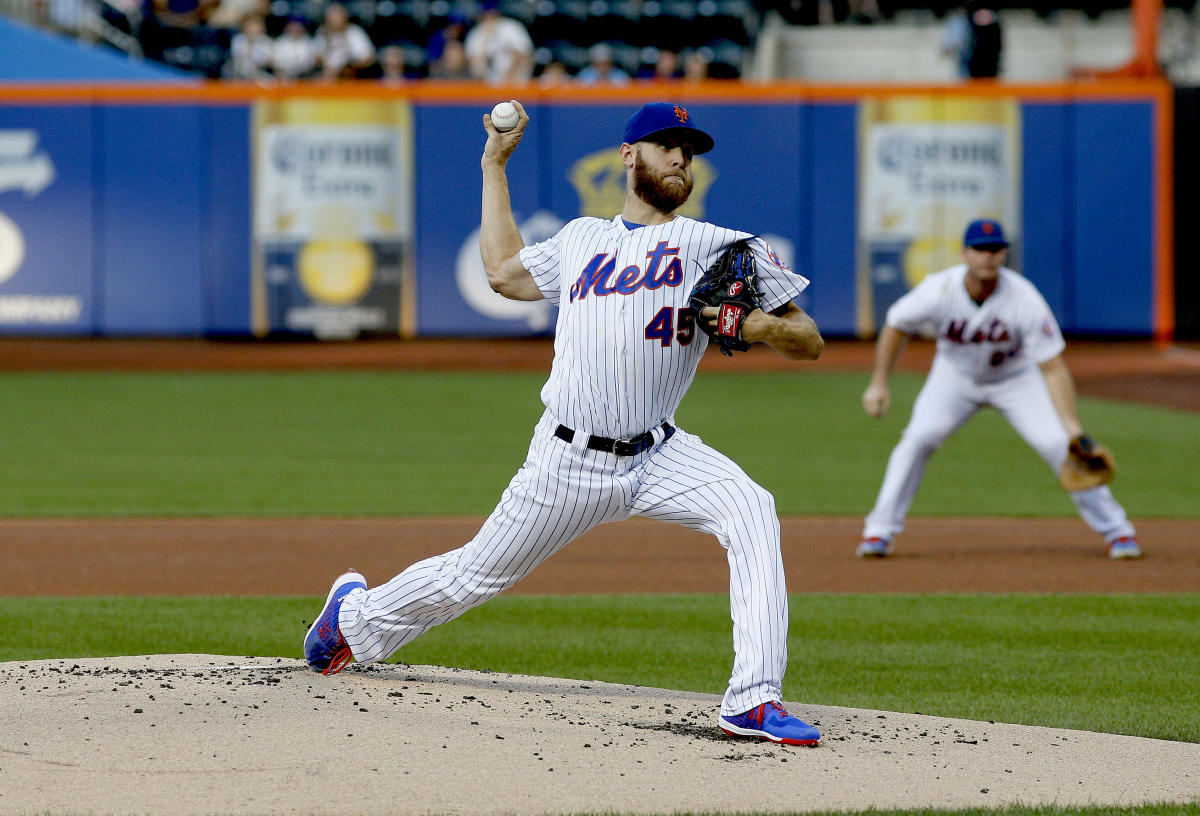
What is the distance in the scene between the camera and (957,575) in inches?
321

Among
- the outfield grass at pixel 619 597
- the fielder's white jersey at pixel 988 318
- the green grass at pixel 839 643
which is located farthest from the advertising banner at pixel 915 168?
the green grass at pixel 839 643

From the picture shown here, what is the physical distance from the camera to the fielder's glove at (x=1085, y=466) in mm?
7883

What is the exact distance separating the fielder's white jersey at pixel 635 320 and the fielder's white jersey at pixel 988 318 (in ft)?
12.1

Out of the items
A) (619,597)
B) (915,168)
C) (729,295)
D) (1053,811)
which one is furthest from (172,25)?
(1053,811)

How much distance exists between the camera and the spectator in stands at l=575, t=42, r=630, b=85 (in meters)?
22.2

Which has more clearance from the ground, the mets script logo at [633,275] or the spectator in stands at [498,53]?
the spectator in stands at [498,53]

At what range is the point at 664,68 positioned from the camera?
73.1 feet

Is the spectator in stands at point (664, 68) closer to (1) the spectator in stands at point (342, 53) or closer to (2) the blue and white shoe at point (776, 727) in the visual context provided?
(1) the spectator in stands at point (342, 53)

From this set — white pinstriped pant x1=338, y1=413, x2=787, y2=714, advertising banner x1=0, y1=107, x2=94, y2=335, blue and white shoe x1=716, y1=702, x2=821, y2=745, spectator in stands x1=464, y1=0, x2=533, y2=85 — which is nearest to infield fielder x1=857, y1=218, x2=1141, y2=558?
white pinstriped pant x1=338, y1=413, x2=787, y2=714

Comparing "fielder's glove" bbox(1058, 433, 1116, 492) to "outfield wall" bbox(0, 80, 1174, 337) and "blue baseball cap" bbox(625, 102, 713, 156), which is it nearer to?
"blue baseball cap" bbox(625, 102, 713, 156)

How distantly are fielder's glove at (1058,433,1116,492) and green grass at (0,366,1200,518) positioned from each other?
2.41m

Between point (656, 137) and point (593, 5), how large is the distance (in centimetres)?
2094

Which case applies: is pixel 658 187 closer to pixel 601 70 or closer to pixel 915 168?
pixel 915 168

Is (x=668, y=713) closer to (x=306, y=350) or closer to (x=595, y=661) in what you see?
(x=595, y=661)
